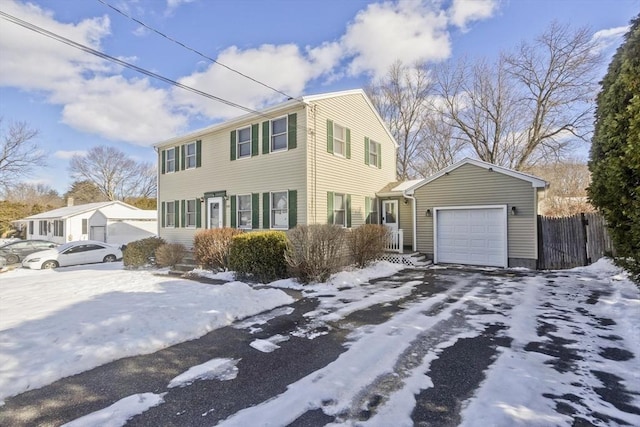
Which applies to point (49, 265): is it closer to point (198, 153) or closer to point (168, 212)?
point (168, 212)

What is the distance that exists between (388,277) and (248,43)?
9.10m

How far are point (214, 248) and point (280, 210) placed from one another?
2.85 metres

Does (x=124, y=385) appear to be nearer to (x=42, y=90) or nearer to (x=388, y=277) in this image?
(x=388, y=277)

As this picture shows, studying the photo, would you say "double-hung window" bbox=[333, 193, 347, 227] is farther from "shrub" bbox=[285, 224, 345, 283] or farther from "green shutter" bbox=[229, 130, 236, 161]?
"green shutter" bbox=[229, 130, 236, 161]

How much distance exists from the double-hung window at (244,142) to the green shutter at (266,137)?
0.90m

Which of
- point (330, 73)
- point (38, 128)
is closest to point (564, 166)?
point (330, 73)

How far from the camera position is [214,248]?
1086 cm

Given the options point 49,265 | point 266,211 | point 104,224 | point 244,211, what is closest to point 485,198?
point 266,211

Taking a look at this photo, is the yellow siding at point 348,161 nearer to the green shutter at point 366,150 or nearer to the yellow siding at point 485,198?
the green shutter at point 366,150

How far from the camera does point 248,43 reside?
10625 millimetres

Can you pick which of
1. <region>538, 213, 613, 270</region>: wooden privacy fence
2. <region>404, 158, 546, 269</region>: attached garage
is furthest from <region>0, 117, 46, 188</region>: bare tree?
<region>538, 213, 613, 270</region>: wooden privacy fence

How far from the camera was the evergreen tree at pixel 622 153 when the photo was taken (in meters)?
3.78

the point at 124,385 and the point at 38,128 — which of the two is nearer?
the point at 124,385

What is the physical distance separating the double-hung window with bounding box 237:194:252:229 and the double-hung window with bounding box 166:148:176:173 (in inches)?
223
